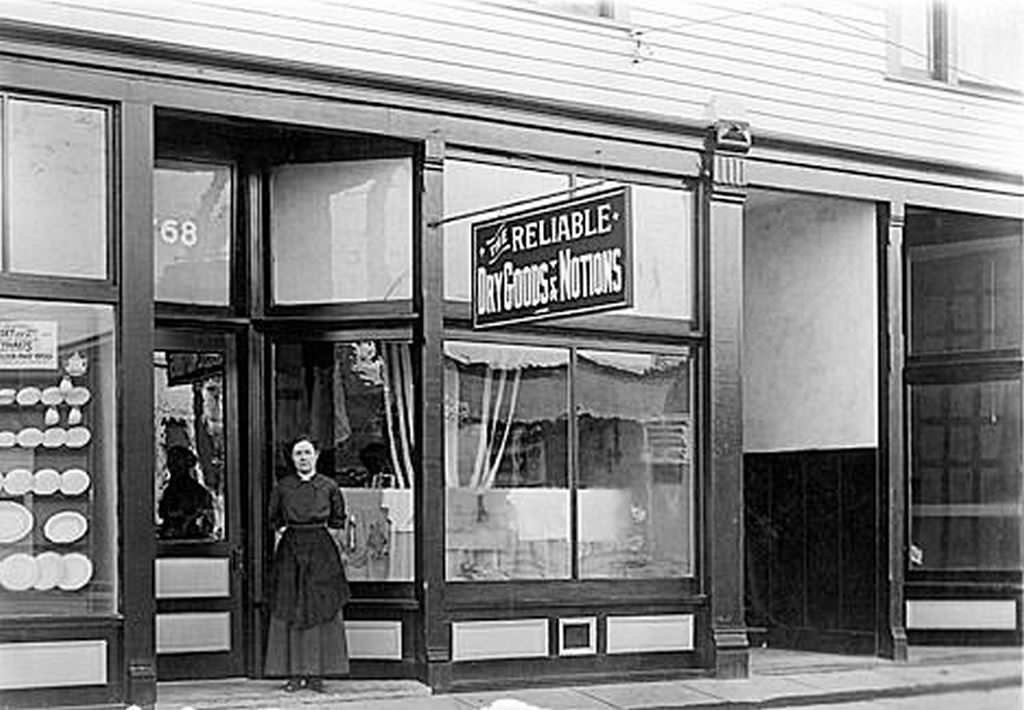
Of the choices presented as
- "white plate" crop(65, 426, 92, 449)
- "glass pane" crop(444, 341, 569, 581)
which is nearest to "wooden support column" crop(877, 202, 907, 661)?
"glass pane" crop(444, 341, 569, 581)

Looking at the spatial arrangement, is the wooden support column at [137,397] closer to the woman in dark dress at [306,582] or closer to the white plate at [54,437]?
the white plate at [54,437]

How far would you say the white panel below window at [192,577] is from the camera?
973cm

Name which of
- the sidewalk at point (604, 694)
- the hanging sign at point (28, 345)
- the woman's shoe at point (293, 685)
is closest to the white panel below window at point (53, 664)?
the sidewalk at point (604, 694)

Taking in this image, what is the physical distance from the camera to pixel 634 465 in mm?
10781

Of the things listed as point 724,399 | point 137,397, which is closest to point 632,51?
point 724,399

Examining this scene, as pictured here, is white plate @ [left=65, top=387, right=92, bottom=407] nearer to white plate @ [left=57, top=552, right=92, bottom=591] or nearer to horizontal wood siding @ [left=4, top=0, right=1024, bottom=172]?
white plate @ [left=57, top=552, right=92, bottom=591]

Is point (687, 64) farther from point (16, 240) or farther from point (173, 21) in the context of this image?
point (16, 240)

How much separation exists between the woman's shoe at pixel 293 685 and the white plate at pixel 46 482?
1.83 meters

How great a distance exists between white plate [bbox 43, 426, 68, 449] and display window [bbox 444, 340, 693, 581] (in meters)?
A: 2.35

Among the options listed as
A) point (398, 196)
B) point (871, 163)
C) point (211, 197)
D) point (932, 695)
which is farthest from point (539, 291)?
point (932, 695)

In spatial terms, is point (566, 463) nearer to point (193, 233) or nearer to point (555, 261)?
point (555, 261)

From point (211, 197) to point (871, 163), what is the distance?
4627 millimetres

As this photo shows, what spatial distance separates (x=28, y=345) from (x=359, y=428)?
222 centimetres

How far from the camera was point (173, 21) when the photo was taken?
29.3 feet
